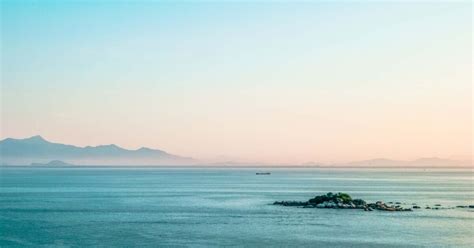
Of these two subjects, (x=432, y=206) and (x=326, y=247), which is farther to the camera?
(x=432, y=206)

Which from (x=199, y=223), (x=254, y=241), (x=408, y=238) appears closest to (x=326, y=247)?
(x=254, y=241)

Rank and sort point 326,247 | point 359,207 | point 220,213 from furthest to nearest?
point 359,207
point 220,213
point 326,247

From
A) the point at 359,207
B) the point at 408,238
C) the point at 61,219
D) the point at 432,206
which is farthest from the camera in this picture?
the point at 432,206

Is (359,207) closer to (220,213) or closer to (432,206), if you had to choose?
(432,206)

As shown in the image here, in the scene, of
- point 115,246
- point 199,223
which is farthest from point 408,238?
point 115,246

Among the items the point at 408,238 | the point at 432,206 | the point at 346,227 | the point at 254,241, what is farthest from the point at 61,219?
the point at 432,206

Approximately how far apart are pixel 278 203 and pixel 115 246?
4403 cm

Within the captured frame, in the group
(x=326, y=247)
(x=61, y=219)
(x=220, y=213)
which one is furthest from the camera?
(x=220, y=213)

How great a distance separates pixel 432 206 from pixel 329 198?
52.2 ft

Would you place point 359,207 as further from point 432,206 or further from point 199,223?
point 199,223

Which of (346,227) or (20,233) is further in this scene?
(346,227)

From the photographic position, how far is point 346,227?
6200 centimetres

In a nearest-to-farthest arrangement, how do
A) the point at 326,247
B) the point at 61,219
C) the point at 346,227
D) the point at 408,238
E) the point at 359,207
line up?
the point at 326,247 < the point at 408,238 < the point at 346,227 < the point at 61,219 < the point at 359,207

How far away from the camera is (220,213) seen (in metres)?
77.1
